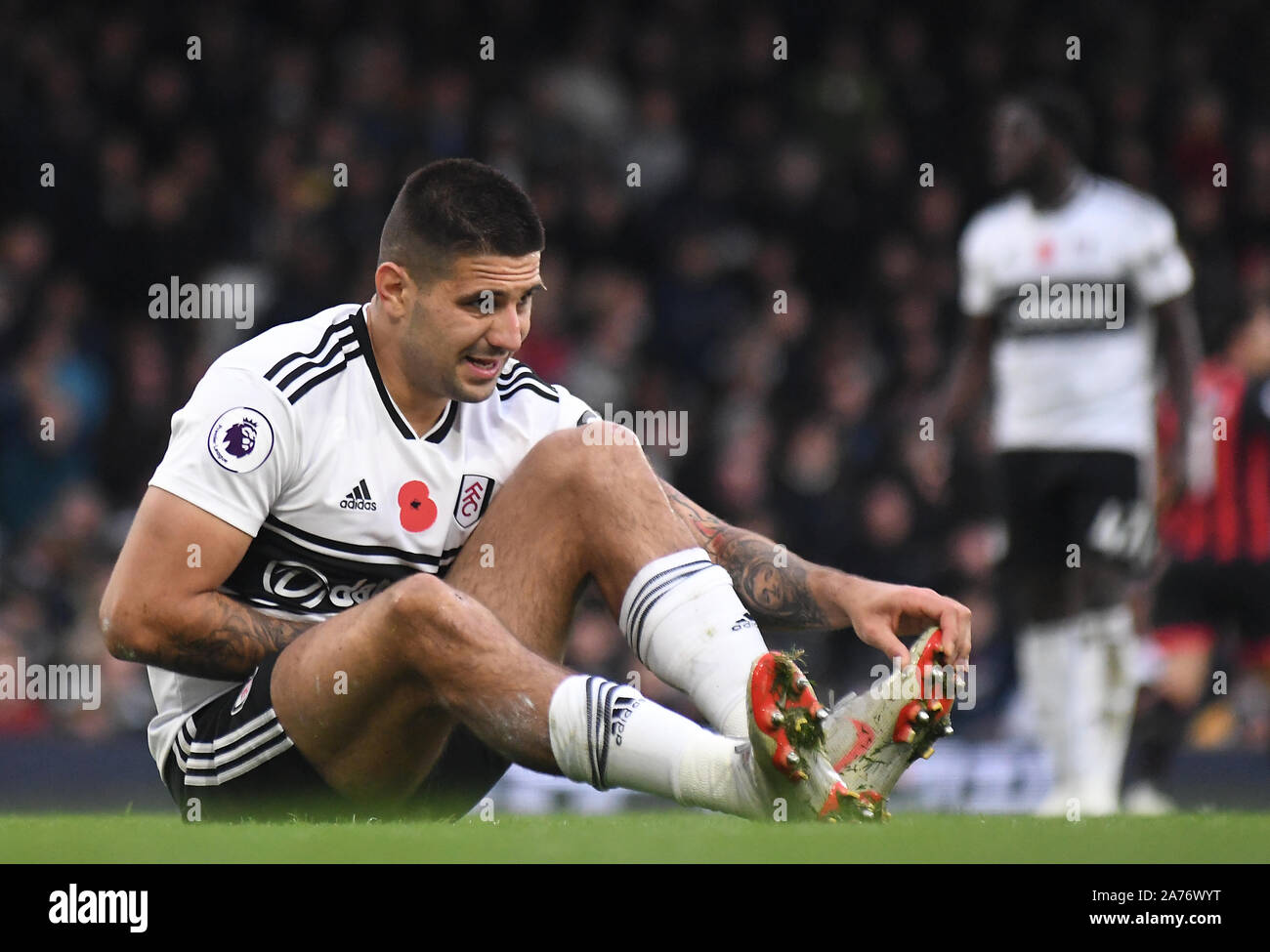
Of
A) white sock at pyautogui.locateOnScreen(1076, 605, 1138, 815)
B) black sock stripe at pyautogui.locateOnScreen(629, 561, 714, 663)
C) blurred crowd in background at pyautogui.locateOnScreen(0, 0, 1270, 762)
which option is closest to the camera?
black sock stripe at pyautogui.locateOnScreen(629, 561, 714, 663)

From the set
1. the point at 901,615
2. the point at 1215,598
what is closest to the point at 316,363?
the point at 901,615

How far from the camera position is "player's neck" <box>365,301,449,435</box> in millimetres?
3930

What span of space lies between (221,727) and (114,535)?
189 inches

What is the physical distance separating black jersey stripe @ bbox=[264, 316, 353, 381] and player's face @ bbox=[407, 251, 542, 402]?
19 centimetres

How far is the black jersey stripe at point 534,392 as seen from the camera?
4105 mm

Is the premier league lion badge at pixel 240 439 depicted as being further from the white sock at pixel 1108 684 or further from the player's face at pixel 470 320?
the white sock at pixel 1108 684

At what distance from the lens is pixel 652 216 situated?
9.77 metres

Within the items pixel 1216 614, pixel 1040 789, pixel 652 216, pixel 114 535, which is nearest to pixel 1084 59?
pixel 652 216

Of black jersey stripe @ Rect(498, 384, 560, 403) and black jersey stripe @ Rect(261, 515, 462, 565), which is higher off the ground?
black jersey stripe @ Rect(498, 384, 560, 403)

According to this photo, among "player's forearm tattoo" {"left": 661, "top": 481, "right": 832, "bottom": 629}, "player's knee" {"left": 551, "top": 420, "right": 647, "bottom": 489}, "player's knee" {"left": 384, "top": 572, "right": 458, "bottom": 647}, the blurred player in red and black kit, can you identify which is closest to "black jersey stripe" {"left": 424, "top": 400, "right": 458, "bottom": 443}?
"player's knee" {"left": 551, "top": 420, "right": 647, "bottom": 489}

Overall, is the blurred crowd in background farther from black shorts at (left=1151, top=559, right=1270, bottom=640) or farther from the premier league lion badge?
the premier league lion badge

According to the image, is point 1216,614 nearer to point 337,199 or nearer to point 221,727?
point 337,199

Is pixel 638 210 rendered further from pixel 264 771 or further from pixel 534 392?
pixel 264 771
